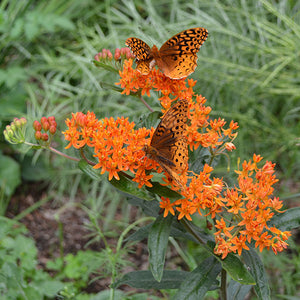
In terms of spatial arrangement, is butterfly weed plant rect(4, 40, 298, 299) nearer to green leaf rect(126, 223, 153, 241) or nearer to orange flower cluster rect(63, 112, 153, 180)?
orange flower cluster rect(63, 112, 153, 180)

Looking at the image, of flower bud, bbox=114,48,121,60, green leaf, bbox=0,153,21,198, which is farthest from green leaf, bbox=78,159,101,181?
green leaf, bbox=0,153,21,198

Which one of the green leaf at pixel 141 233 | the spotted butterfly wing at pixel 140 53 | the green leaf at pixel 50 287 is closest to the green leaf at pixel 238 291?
the green leaf at pixel 141 233

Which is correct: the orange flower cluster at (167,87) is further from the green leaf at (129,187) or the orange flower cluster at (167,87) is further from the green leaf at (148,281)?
the green leaf at (148,281)

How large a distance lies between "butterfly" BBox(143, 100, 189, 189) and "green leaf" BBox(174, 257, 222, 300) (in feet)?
1.26

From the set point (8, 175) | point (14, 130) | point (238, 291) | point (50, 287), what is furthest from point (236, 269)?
point (8, 175)

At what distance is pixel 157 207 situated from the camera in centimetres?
144

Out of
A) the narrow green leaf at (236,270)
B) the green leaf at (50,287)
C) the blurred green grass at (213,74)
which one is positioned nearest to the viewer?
the narrow green leaf at (236,270)

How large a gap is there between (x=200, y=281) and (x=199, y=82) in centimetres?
198

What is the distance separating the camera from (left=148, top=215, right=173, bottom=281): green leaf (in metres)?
1.15

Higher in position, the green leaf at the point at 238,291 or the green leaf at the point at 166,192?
the green leaf at the point at 166,192

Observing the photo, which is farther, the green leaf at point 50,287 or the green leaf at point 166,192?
the green leaf at point 50,287

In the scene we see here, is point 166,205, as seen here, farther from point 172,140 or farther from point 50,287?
point 50,287

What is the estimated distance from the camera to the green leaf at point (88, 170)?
1.21m

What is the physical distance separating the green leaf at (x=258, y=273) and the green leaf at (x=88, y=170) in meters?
0.57
